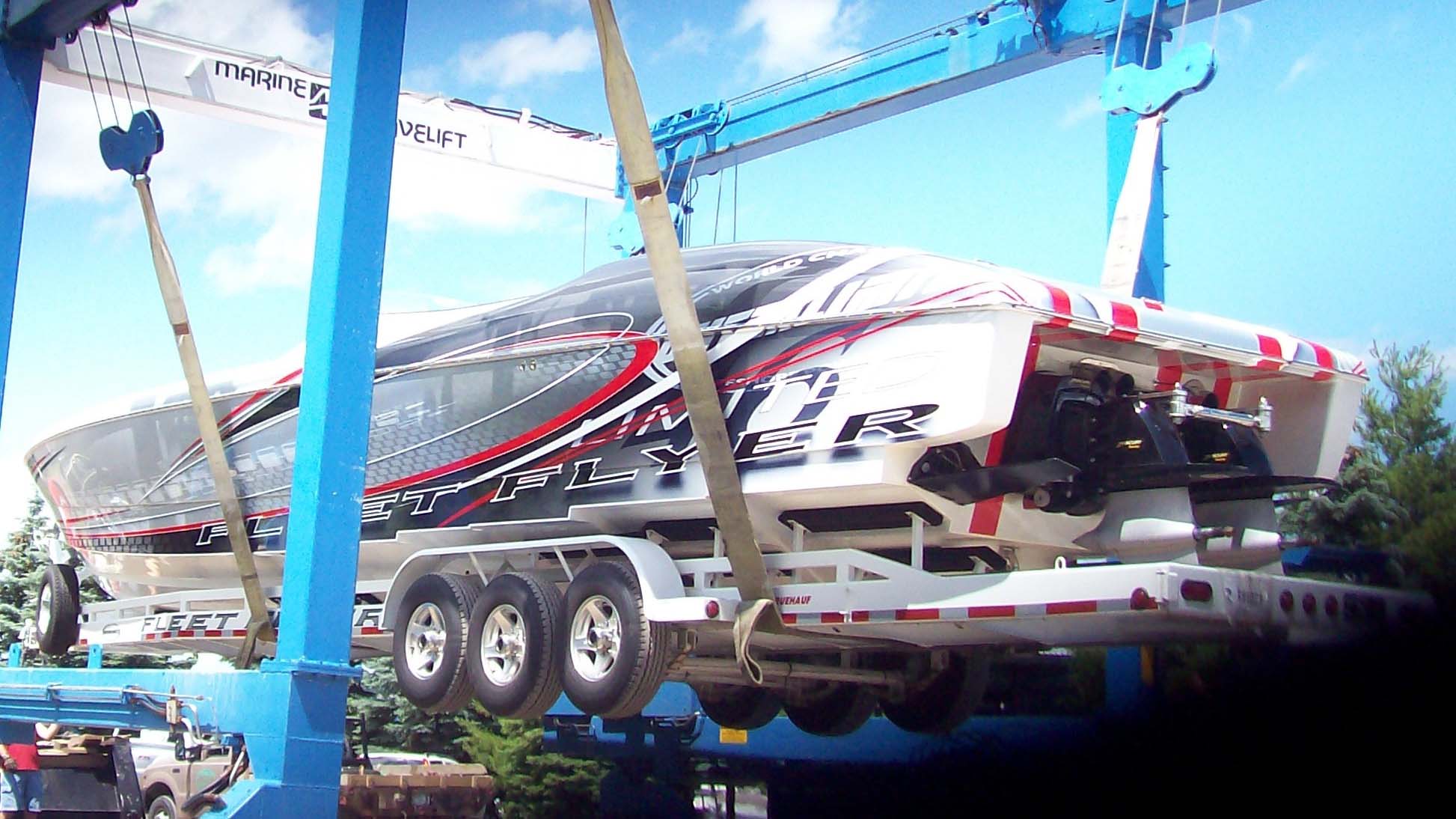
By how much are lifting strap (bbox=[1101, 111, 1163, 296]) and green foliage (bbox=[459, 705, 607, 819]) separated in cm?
495

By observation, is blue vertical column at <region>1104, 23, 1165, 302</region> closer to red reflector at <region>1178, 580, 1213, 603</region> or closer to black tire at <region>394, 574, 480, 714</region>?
red reflector at <region>1178, 580, 1213, 603</region>

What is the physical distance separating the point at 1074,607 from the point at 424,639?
3.34 m

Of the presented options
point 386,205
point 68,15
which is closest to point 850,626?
point 386,205

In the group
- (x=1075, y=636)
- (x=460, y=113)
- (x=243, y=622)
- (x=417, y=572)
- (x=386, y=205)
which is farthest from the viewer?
(x=460, y=113)

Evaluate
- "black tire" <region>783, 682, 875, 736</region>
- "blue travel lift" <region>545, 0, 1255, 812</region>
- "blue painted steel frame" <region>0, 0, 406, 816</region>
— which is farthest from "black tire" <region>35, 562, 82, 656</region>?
"black tire" <region>783, 682, 875, 736</region>

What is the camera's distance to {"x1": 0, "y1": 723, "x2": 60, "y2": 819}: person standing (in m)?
8.28

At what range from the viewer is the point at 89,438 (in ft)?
30.8

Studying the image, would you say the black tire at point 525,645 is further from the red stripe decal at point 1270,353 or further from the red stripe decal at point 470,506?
the red stripe decal at point 1270,353

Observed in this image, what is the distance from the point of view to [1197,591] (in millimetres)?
5301

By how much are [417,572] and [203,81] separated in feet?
20.7

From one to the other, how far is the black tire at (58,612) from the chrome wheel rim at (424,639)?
3.96m

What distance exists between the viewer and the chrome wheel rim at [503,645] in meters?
6.85

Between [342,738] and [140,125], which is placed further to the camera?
[140,125]

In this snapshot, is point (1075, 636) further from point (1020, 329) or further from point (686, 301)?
point (686, 301)
